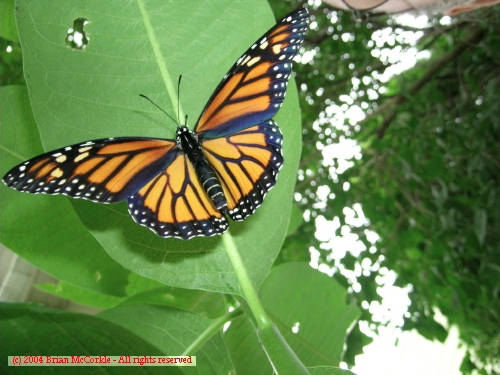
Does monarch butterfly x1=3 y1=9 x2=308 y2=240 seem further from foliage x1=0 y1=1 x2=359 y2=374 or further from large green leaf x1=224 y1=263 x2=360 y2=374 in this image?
large green leaf x1=224 y1=263 x2=360 y2=374

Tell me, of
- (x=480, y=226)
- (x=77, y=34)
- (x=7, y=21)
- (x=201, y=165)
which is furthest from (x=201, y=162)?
(x=480, y=226)

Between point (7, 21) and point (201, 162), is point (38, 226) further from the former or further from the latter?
point (7, 21)

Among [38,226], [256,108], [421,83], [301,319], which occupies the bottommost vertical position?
[301,319]

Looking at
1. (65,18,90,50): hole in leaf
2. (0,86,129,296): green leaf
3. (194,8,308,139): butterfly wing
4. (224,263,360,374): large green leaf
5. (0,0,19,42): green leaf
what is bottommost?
(224,263,360,374): large green leaf

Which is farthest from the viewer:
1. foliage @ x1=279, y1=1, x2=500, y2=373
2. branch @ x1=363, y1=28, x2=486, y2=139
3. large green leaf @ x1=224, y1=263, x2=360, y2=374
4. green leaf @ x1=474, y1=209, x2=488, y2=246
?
branch @ x1=363, y1=28, x2=486, y2=139

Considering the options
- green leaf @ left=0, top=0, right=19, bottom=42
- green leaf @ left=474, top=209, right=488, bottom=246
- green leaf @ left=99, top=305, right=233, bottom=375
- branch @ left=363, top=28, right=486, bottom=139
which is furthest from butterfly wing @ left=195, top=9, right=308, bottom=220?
Result: branch @ left=363, top=28, right=486, bottom=139

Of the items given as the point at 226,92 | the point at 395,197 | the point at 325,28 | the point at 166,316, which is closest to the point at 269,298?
the point at 166,316
